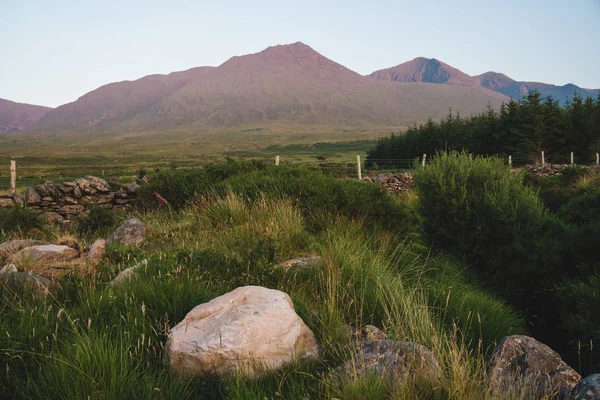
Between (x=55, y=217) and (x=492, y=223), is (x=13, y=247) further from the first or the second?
(x=492, y=223)

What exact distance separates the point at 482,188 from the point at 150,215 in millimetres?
7519

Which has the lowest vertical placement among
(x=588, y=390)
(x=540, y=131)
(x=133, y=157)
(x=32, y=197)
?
(x=588, y=390)

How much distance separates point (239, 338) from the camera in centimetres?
A: 307

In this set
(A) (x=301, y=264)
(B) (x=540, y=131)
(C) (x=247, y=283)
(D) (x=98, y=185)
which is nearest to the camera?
(C) (x=247, y=283)

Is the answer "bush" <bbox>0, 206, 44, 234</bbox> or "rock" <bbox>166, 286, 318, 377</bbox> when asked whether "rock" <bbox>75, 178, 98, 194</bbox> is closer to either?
"bush" <bbox>0, 206, 44, 234</bbox>

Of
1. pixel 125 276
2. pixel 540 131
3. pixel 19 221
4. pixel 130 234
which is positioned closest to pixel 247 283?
pixel 125 276

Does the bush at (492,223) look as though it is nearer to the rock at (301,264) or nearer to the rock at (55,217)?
the rock at (301,264)

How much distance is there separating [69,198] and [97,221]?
15.2ft

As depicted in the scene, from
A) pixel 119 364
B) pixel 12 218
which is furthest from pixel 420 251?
pixel 12 218

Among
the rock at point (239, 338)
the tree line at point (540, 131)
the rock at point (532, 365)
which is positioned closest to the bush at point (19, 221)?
the rock at point (239, 338)

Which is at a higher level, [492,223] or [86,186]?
[86,186]

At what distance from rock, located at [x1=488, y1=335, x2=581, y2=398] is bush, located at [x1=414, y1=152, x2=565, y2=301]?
12.8ft

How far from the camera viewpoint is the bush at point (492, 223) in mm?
7100

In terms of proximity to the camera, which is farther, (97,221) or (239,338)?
(97,221)
